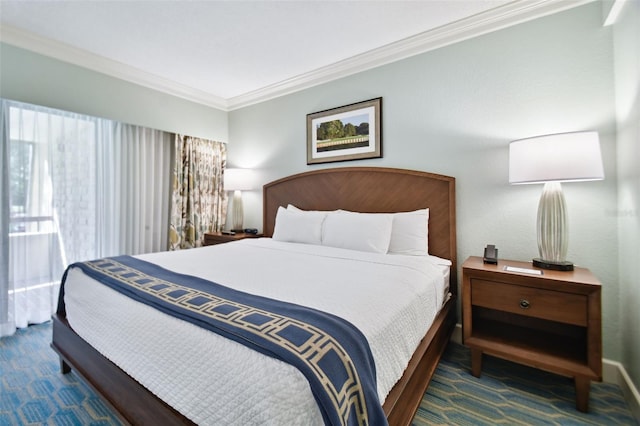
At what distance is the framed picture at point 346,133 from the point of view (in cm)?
289

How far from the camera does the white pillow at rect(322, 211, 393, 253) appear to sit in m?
2.39

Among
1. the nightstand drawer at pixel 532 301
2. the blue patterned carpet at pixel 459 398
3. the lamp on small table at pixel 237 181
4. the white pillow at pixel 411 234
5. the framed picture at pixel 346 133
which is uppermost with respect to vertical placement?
the framed picture at pixel 346 133

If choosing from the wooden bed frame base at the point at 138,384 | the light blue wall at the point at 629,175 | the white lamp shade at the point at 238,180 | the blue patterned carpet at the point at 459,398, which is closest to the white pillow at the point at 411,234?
the wooden bed frame base at the point at 138,384

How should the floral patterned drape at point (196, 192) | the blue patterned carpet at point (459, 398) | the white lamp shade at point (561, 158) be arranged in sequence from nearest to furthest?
the blue patterned carpet at point (459, 398) → the white lamp shade at point (561, 158) → the floral patterned drape at point (196, 192)

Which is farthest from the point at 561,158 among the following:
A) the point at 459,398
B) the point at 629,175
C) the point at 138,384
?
the point at 138,384

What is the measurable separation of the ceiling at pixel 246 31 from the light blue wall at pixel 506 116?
0.49 feet

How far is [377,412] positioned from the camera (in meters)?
0.90

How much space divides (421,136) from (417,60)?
0.71m

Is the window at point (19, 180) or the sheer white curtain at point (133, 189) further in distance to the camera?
the sheer white curtain at point (133, 189)

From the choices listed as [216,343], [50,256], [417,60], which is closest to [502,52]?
[417,60]

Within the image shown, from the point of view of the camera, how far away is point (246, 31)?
98.0 inches

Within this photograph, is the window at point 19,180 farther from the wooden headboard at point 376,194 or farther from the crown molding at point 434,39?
the crown molding at point 434,39

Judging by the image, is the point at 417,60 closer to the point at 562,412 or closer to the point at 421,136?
the point at 421,136

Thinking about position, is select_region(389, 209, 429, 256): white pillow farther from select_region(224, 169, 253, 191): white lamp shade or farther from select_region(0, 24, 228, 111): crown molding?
select_region(0, 24, 228, 111): crown molding
